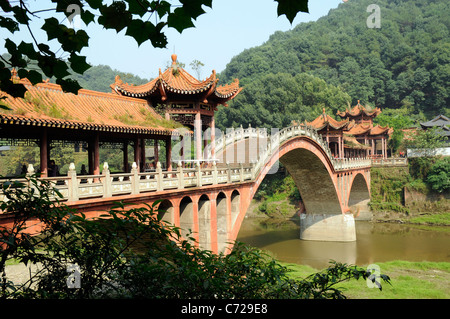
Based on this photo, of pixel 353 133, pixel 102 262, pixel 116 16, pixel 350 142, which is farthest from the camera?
pixel 353 133

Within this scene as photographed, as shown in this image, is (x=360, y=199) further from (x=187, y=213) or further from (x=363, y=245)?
(x=187, y=213)

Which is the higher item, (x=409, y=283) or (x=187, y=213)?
(x=187, y=213)

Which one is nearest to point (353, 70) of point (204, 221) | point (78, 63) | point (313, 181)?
point (313, 181)

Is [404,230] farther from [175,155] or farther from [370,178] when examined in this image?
[175,155]

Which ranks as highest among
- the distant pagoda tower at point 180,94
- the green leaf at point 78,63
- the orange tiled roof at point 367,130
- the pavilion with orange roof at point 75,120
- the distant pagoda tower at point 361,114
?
the distant pagoda tower at point 361,114

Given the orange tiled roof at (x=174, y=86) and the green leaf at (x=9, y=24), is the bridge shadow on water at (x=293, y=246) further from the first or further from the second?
the green leaf at (x=9, y=24)

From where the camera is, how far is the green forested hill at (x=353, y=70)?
66.0 metres

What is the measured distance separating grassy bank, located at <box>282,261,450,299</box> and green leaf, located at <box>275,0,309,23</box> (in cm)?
1561

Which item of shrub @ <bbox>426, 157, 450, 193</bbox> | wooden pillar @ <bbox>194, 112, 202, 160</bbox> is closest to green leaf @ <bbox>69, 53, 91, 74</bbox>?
wooden pillar @ <bbox>194, 112, 202, 160</bbox>

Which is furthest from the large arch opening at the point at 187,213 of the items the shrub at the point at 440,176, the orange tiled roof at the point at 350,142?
the shrub at the point at 440,176

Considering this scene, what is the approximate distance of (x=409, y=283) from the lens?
2211 centimetres

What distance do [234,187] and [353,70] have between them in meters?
85.4

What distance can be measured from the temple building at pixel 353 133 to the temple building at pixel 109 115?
2539cm

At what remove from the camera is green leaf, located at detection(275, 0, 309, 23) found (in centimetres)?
303
